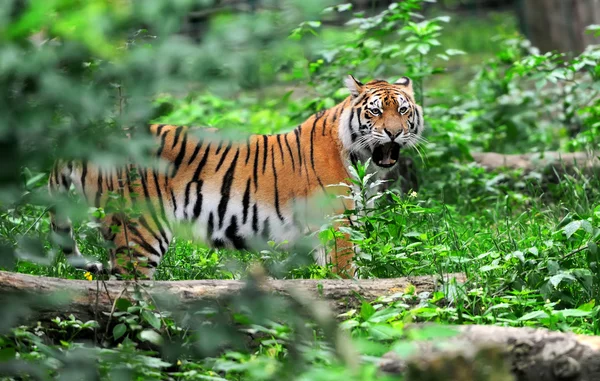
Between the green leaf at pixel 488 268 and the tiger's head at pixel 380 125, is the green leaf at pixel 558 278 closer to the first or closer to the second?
the green leaf at pixel 488 268

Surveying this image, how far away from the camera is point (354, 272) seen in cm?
470

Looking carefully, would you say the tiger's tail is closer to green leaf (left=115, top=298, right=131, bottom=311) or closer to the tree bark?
green leaf (left=115, top=298, right=131, bottom=311)

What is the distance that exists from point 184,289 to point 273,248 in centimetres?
71

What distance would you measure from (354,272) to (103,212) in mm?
1747

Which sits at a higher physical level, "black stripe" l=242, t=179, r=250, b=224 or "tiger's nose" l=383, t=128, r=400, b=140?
"tiger's nose" l=383, t=128, r=400, b=140

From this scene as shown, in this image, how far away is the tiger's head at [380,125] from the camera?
17.2ft

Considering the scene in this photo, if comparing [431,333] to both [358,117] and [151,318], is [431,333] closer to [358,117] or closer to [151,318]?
[151,318]

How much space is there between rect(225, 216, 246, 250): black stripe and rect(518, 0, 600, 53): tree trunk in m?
5.63

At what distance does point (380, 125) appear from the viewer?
5.25 meters

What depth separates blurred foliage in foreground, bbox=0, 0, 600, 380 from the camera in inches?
75.6

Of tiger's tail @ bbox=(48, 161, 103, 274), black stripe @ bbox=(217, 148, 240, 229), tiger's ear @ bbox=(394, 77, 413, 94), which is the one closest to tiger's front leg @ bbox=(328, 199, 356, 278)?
black stripe @ bbox=(217, 148, 240, 229)

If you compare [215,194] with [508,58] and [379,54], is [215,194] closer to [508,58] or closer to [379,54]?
[379,54]

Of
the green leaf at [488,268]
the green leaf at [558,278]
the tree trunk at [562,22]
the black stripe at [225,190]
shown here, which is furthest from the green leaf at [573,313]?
the tree trunk at [562,22]

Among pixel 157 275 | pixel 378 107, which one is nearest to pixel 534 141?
pixel 378 107
